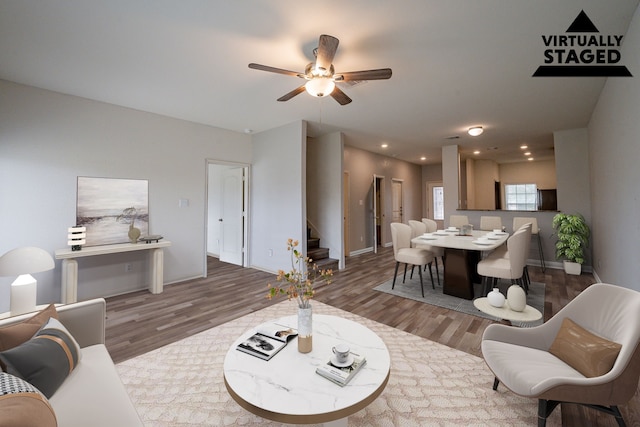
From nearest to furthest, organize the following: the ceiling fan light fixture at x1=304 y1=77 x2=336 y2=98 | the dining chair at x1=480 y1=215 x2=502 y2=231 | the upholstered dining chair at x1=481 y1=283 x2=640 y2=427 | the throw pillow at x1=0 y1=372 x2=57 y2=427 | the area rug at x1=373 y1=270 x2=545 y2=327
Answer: the throw pillow at x1=0 y1=372 x2=57 y2=427 < the upholstered dining chair at x1=481 y1=283 x2=640 y2=427 < the ceiling fan light fixture at x1=304 y1=77 x2=336 y2=98 < the area rug at x1=373 y1=270 x2=545 y2=327 < the dining chair at x1=480 y1=215 x2=502 y2=231

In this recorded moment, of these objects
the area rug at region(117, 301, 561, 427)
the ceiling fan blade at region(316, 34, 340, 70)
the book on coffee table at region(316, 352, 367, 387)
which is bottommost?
the area rug at region(117, 301, 561, 427)

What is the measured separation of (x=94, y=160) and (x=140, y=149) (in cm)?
60

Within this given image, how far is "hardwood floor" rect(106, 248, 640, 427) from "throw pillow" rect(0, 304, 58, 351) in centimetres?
89

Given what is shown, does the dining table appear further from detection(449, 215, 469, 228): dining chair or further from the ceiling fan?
the ceiling fan

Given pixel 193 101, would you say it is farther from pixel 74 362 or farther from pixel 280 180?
pixel 74 362

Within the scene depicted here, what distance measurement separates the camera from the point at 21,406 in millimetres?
829

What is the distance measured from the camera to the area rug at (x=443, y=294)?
3174mm

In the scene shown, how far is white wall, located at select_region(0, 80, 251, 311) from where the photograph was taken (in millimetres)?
3035

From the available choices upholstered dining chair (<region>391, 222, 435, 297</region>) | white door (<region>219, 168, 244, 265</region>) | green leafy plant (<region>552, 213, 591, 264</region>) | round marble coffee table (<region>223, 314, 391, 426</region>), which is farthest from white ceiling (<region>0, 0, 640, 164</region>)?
round marble coffee table (<region>223, 314, 391, 426</region>)

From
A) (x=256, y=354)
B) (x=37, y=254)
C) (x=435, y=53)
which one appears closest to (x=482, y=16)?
(x=435, y=53)

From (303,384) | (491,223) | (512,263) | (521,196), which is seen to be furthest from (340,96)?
(521,196)

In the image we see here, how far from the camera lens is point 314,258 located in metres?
5.12

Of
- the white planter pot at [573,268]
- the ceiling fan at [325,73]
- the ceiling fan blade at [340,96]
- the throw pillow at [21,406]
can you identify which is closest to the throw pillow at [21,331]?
the throw pillow at [21,406]

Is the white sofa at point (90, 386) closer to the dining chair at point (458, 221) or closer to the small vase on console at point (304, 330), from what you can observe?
the small vase on console at point (304, 330)
